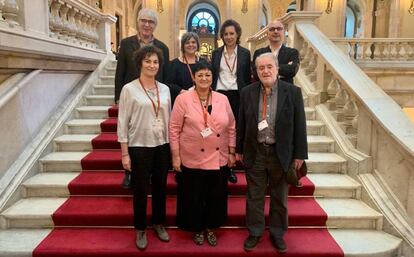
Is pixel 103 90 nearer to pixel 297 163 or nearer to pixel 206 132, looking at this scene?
pixel 206 132

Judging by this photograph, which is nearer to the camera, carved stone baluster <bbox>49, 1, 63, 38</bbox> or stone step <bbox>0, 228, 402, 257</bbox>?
stone step <bbox>0, 228, 402, 257</bbox>

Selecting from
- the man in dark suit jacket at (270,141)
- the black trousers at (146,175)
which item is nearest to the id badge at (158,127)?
the black trousers at (146,175)

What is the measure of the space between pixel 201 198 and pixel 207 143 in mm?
521

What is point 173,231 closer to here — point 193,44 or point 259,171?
point 259,171

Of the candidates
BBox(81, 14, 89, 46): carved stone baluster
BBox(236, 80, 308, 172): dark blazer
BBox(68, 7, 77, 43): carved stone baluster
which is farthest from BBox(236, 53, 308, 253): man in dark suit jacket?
BBox(81, 14, 89, 46): carved stone baluster

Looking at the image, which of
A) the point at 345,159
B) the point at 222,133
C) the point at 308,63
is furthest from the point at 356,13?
the point at 222,133

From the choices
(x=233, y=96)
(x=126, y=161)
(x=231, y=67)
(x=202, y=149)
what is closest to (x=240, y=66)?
(x=231, y=67)

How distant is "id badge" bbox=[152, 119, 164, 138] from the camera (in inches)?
108

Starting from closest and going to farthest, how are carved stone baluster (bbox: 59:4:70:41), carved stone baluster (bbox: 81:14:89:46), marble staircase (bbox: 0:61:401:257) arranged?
marble staircase (bbox: 0:61:401:257) < carved stone baluster (bbox: 59:4:70:41) < carved stone baluster (bbox: 81:14:89:46)

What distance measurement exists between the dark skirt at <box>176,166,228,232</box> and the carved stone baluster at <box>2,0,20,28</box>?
2.47 meters

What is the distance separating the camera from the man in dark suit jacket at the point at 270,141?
104 inches

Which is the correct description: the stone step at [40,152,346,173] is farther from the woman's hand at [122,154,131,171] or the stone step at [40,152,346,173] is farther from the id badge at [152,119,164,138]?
the id badge at [152,119,164,138]

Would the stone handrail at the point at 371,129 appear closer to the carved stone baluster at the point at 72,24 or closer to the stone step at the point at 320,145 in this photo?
the stone step at the point at 320,145

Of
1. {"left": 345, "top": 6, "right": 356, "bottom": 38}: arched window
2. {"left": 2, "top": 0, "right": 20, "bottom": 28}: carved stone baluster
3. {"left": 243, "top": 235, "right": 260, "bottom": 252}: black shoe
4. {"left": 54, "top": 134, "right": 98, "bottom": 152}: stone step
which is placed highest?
{"left": 345, "top": 6, "right": 356, "bottom": 38}: arched window
